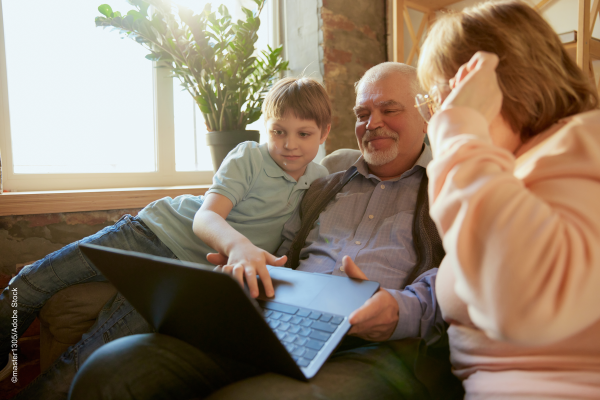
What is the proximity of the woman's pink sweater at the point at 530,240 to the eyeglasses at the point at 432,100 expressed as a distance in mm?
116

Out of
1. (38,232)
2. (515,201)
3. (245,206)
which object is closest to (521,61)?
(515,201)

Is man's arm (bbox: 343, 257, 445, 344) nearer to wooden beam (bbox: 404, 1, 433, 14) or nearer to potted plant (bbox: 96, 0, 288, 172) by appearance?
potted plant (bbox: 96, 0, 288, 172)

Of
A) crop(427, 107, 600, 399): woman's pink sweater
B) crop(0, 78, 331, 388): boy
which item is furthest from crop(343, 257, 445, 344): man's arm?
crop(0, 78, 331, 388): boy

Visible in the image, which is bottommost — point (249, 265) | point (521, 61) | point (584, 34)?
point (249, 265)

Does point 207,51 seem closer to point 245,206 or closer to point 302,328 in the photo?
point 245,206

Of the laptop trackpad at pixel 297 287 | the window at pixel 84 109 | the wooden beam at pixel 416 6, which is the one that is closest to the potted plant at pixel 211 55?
the window at pixel 84 109

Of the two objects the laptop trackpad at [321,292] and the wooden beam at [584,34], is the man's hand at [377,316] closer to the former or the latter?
the laptop trackpad at [321,292]

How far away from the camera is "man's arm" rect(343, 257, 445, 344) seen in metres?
0.82

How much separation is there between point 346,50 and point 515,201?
2.23 m

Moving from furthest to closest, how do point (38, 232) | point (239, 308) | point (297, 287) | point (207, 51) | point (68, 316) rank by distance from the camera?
point (207, 51), point (38, 232), point (68, 316), point (297, 287), point (239, 308)

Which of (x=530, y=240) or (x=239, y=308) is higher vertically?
(x=530, y=240)

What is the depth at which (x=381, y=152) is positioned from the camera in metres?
1.38

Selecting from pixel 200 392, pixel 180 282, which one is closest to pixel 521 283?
pixel 180 282

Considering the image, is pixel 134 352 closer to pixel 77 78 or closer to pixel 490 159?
pixel 490 159
